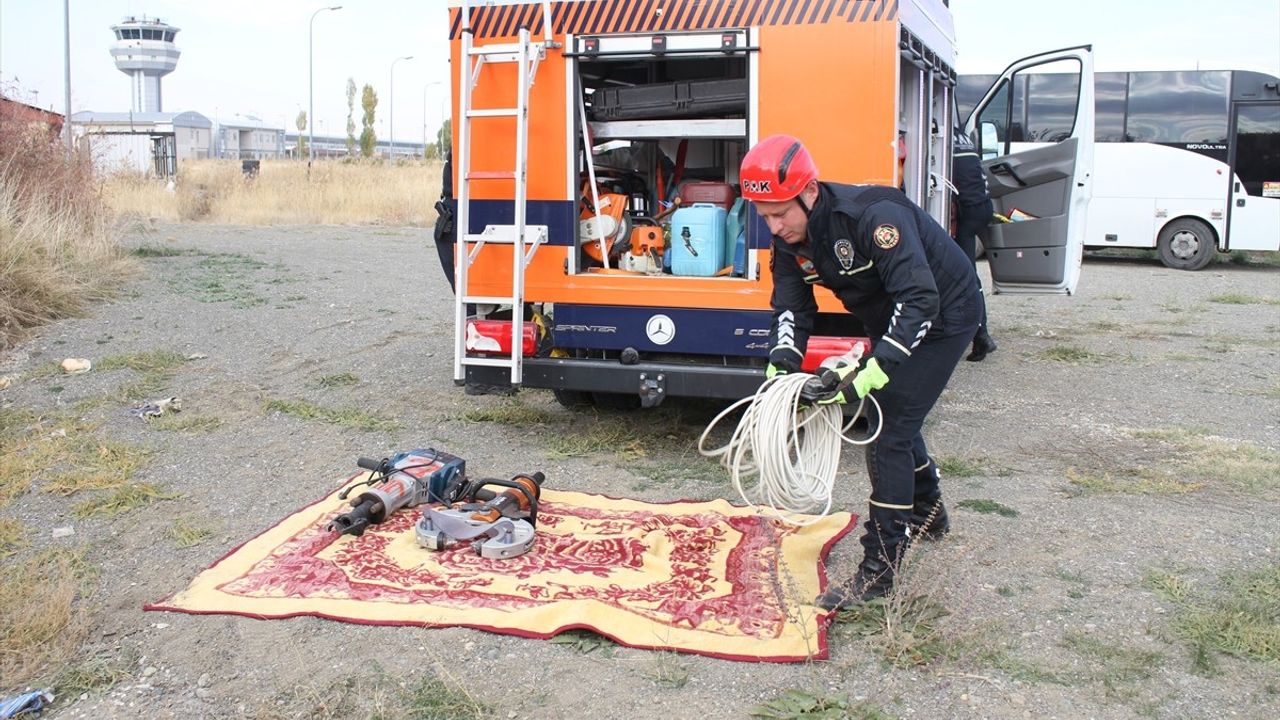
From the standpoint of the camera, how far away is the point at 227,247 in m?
17.6

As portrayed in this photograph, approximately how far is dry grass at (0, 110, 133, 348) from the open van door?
8398mm

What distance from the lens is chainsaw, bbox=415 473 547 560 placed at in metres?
4.68

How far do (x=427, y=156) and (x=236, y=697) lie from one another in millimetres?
57644

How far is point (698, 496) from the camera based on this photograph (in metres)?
5.64

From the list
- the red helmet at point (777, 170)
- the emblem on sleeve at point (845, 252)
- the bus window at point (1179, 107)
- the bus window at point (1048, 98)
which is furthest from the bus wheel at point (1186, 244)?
the red helmet at point (777, 170)

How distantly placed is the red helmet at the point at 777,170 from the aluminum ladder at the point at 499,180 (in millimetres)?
2376

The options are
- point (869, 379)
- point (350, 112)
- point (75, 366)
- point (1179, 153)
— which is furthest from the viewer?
point (350, 112)

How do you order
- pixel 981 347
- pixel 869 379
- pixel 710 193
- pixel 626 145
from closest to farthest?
pixel 869 379, pixel 710 193, pixel 626 145, pixel 981 347

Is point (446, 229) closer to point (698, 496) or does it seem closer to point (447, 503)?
point (447, 503)

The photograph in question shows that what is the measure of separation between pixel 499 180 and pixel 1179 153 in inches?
594

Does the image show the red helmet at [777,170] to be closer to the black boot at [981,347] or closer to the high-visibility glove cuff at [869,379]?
the high-visibility glove cuff at [869,379]

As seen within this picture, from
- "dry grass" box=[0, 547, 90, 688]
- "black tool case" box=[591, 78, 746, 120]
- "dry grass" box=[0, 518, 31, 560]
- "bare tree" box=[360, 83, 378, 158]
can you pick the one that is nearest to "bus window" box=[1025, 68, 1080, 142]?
"black tool case" box=[591, 78, 746, 120]

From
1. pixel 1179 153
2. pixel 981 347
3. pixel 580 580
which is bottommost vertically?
pixel 580 580

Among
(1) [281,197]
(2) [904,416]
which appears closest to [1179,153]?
(2) [904,416]
